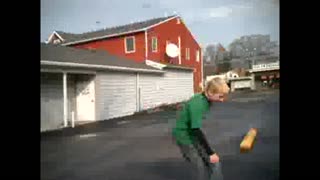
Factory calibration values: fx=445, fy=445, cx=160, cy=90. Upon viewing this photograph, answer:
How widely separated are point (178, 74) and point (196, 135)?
1.35 feet

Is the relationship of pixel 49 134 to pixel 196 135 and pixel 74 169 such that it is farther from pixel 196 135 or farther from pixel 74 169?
pixel 196 135

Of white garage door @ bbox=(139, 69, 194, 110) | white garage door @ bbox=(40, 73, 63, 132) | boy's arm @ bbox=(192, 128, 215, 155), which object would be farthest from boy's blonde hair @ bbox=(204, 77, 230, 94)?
white garage door @ bbox=(40, 73, 63, 132)

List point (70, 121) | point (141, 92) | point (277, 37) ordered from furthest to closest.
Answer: point (277, 37)
point (141, 92)
point (70, 121)

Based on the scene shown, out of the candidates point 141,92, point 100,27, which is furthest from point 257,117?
point 100,27

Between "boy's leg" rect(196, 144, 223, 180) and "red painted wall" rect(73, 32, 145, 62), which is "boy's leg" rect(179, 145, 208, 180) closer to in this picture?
"boy's leg" rect(196, 144, 223, 180)

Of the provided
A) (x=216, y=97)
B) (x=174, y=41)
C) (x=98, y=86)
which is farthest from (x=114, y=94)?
(x=216, y=97)

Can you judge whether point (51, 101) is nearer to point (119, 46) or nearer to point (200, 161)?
point (119, 46)

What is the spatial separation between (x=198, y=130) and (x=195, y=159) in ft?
0.61

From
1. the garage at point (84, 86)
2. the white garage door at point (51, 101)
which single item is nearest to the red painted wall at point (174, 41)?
the garage at point (84, 86)

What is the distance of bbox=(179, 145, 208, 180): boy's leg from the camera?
8.50 ft

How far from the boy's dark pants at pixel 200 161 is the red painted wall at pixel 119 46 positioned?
595mm

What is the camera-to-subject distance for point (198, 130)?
8.40ft
